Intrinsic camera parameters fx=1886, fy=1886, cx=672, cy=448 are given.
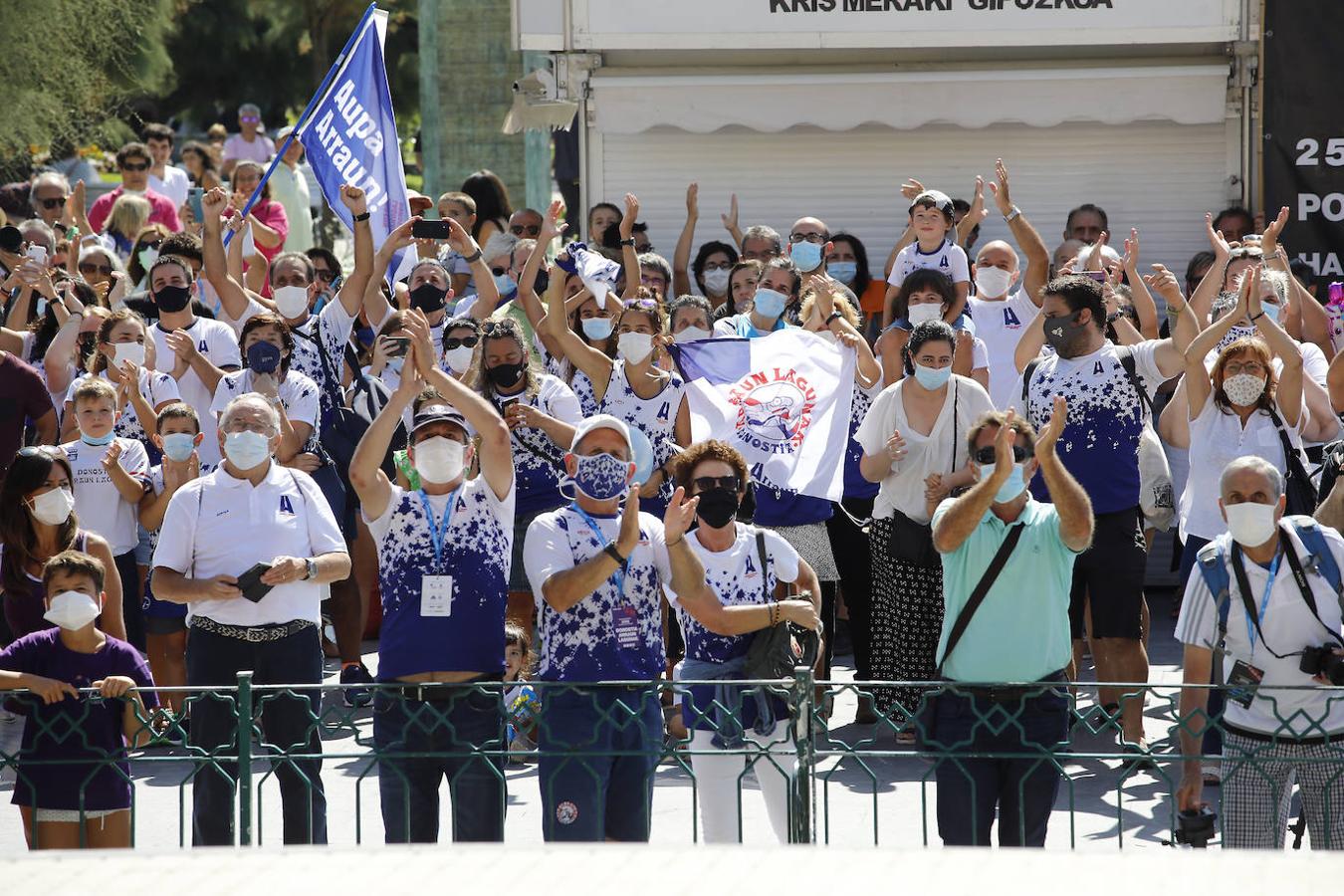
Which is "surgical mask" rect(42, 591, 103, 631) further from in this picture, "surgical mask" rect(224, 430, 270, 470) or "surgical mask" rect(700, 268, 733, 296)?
"surgical mask" rect(700, 268, 733, 296)

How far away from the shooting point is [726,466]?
655cm

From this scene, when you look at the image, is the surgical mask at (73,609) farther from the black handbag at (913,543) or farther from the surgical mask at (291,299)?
the surgical mask at (291,299)

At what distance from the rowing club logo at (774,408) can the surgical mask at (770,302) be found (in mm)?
650

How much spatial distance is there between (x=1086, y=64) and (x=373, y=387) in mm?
5553

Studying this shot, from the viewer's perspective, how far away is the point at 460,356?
891cm

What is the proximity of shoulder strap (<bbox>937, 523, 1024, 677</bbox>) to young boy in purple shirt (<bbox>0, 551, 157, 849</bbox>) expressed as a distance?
2707 millimetres

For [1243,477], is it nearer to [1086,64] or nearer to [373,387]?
[373,387]

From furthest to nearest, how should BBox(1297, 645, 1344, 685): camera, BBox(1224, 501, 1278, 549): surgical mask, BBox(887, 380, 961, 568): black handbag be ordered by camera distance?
BBox(887, 380, 961, 568): black handbag < BBox(1224, 501, 1278, 549): surgical mask < BBox(1297, 645, 1344, 685): camera

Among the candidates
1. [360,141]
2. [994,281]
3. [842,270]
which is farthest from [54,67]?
[994,281]

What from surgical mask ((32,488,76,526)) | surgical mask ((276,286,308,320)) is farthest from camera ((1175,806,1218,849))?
surgical mask ((276,286,308,320))

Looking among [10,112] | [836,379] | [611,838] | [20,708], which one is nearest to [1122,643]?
[836,379]

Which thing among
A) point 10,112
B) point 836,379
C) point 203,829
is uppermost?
point 10,112

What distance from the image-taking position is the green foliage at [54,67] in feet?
63.7

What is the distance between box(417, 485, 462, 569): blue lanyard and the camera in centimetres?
642
